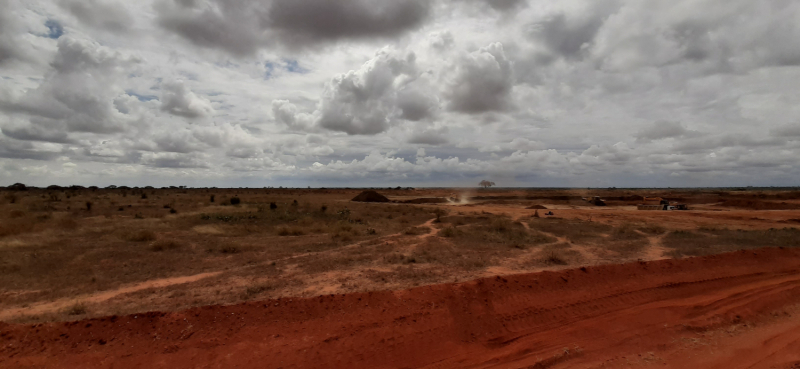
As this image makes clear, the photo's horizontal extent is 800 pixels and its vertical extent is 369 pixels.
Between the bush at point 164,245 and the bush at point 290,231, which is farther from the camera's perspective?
the bush at point 290,231

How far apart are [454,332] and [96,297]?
30.6ft

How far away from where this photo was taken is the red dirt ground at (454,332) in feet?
21.4

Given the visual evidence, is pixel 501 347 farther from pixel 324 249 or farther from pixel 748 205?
pixel 748 205

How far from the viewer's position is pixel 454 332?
296 inches

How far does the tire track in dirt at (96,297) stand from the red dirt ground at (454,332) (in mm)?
1399

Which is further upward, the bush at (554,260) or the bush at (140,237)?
the bush at (140,237)

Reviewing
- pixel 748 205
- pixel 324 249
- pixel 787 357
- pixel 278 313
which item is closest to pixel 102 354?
pixel 278 313

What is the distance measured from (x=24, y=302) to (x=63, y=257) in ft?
17.3

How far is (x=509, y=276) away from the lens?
32.9 ft

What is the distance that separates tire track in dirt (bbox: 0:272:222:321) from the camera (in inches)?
323

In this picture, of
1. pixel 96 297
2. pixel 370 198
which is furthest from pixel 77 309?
pixel 370 198

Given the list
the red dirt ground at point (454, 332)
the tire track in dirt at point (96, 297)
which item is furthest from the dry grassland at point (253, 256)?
the red dirt ground at point (454, 332)

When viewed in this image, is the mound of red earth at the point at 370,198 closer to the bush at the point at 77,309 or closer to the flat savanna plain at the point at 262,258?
the flat savanna plain at the point at 262,258

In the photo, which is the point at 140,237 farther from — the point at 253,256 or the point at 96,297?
the point at 96,297
